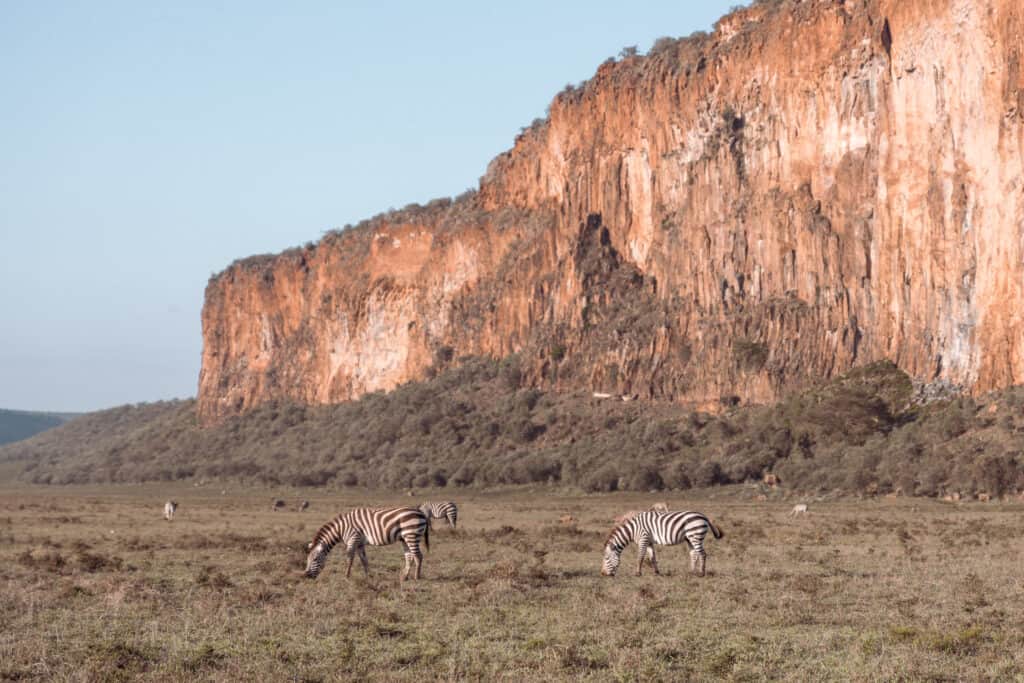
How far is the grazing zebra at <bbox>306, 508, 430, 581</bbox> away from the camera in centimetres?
2119

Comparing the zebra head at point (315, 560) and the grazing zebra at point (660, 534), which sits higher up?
the grazing zebra at point (660, 534)

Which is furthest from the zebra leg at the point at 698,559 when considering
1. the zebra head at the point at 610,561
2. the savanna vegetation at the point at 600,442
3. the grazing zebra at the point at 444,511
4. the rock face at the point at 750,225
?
the rock face at the point at 750,225

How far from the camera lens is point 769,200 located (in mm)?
71375

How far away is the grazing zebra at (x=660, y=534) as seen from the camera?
21453mm

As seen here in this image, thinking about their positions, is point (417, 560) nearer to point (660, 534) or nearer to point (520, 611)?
point (660, 534)

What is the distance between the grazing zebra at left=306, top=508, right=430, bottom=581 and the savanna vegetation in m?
33.3

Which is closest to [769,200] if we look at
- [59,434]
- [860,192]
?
[860,192]

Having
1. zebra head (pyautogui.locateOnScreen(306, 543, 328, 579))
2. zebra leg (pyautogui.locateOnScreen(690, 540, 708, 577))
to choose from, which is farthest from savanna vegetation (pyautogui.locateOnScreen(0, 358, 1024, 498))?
zebra head (pyautogui.locateOnScreen(306, 543, 328, 579))

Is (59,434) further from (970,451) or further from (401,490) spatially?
(970,451)

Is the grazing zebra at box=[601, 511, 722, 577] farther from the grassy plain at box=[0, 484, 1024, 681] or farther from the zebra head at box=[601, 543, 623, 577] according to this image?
the grassy plain at box=[0, 484, 1024, 681]

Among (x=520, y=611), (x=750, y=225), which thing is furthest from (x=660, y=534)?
(x=750, y=225)

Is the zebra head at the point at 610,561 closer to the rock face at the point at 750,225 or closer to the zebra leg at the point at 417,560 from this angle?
the zebra leg at the point at 417,560

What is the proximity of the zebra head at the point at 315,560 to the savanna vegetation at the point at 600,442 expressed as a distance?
34.2 meters

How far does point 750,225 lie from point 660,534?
173ft
